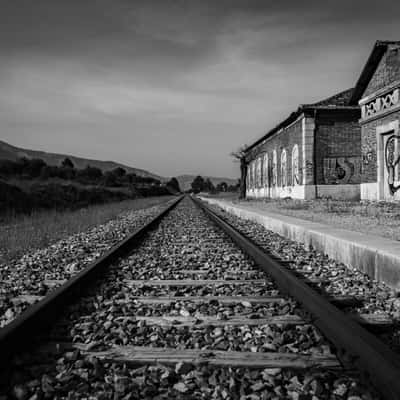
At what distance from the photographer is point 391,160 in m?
15.0

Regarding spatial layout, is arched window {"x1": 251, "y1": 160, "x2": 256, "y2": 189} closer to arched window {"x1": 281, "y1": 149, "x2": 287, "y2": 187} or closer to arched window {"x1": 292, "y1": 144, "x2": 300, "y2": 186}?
arched window {"x1": 281, "y1": 149, "x2": 287, "y2": 187}

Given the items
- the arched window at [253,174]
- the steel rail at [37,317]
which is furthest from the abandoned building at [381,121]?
the arched window at [253,174]

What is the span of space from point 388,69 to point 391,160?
3553 millimetres

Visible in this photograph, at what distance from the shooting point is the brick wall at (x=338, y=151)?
72.5ft

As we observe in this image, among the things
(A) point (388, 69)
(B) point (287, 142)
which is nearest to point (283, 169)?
(B) point (287, 142)

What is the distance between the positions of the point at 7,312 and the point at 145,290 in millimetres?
1340

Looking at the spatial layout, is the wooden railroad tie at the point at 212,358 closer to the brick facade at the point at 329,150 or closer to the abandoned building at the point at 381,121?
the abandoned building at the point at 381,121

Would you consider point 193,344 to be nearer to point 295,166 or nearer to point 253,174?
point 295,166

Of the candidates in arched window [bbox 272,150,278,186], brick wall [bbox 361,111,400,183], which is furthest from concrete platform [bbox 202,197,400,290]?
arched window [bbox 272,150,278,186]

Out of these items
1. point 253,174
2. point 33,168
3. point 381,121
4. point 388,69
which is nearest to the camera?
point 388,69

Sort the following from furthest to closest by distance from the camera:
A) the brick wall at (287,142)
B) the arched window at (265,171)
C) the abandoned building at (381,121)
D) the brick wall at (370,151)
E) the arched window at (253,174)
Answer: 1. the arched window at (253,174)
2. the arched window at (265,171)
3. the brick wall at (287,142)
4. the brick wall at (370,151)
5. the abandoned building at (381,121)

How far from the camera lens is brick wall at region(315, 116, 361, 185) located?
22094 millimetres

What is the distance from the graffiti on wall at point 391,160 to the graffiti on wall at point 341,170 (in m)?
6.77

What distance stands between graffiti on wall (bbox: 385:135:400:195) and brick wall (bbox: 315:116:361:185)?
22.5 ft
